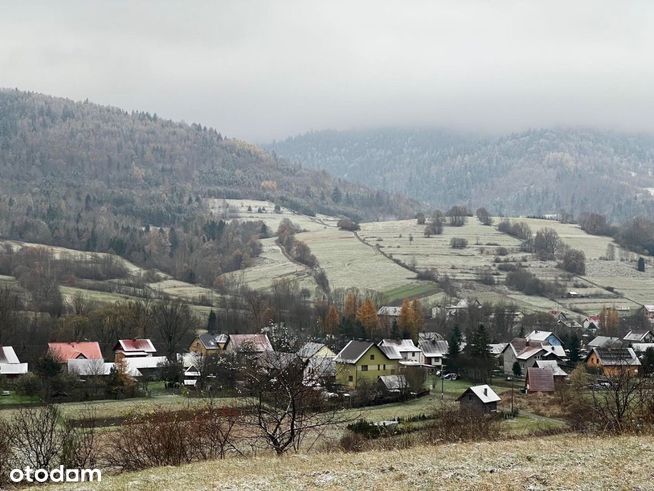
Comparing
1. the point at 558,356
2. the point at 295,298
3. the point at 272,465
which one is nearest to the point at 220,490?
the point at 272,465

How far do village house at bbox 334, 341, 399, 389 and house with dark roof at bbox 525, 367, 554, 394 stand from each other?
34.5ft

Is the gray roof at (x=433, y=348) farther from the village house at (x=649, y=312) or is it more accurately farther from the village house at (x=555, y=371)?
the village house at (x=649, y=312)

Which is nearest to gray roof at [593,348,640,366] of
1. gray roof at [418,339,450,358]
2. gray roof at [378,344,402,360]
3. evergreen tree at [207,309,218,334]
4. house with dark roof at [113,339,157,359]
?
gray roof at [418,339,450,358]

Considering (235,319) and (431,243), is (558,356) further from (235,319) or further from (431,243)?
(431,243)

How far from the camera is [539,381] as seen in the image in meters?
56.1

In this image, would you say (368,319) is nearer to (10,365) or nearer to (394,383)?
(394,383)

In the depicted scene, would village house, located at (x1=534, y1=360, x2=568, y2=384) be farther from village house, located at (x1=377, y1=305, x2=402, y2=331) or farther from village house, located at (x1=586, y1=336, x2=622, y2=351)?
village house, located at (x1=377, y1=305, x2=402, y2=331)

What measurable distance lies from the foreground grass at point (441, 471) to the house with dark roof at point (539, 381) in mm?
38229

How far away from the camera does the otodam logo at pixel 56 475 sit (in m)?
18.1

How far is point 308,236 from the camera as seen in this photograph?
508 feet

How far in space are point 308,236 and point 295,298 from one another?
55645 millimetres

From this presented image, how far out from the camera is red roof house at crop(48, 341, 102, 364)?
6061 centimetres

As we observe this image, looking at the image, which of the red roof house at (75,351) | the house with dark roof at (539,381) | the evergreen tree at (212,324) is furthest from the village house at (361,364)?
the evergreen tree at (212,324)

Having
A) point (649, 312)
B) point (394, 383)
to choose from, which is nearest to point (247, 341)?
point (394, 383)
